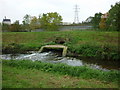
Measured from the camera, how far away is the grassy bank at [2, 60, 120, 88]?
7094 millimetres

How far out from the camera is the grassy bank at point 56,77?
23.3 feet

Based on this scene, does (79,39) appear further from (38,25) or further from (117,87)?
(38,25)

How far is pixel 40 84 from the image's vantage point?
7055mm

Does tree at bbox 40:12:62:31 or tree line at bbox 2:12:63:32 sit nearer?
tree line at bbox 2:12:63:32

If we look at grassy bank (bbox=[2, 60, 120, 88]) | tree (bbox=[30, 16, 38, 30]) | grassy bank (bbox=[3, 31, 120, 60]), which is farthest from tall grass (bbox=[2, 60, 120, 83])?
tree (bbox=[30, 16, 38, 30])

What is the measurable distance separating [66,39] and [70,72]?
1524 centimetres

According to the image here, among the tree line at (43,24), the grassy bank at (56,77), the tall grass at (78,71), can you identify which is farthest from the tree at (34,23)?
the tall grass at (78,71)

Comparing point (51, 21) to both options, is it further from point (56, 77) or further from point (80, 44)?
point (56, 77)

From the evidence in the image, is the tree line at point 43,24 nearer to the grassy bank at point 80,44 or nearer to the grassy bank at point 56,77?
the grassy bank at point 80,44

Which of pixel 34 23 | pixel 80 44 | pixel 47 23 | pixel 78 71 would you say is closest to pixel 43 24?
pixel 47 23

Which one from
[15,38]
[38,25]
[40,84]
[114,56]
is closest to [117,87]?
[40,84]

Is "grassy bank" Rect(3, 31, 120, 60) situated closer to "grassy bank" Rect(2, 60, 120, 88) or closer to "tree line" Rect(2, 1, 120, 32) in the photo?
"grassy bank" Rect(2, 60, 120, 88)

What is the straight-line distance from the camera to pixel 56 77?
8.52 meters

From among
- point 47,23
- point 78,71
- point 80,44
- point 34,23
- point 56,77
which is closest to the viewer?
point 56,77
